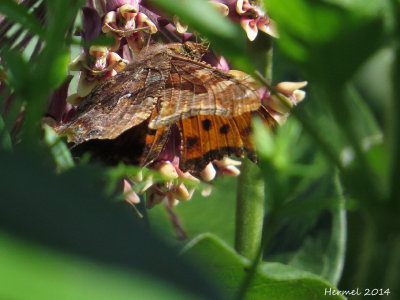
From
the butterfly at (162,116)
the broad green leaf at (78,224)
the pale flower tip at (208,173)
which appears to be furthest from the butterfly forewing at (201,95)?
the broad green leaf at (78,224)

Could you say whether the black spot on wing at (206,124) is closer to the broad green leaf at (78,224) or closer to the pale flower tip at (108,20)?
the pale flower tip at (108,20)

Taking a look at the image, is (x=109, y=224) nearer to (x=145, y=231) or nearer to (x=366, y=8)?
(x=145, y=231)

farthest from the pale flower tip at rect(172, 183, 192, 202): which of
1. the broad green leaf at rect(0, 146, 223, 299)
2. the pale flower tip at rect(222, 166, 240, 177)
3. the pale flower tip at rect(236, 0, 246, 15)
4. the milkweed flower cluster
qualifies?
the broad green leaf at rect(0, 146, 223, 299)

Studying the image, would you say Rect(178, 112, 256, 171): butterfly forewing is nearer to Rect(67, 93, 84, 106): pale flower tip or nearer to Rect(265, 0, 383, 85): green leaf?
Rect(67, 93, 84, 106): pale flower tip

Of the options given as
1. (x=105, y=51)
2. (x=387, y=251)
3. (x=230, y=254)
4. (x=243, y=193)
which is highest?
(x=387, y=251)

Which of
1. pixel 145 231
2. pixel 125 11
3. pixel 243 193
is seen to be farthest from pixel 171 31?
pixel 145 231

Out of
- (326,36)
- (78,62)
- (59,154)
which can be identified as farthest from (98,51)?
(326,36)

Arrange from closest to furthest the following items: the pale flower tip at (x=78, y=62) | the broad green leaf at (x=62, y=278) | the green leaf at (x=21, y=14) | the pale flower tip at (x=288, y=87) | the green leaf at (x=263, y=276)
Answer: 1. the broad green leaf at (x=62, y=278)
2. the green leaf at (x=21, y=14)
3. the green leaf at (x=263, y=276)
4. the pale flower tip at (x=78, y=62)
5. the pale flower tip at (x=288, y=87)
